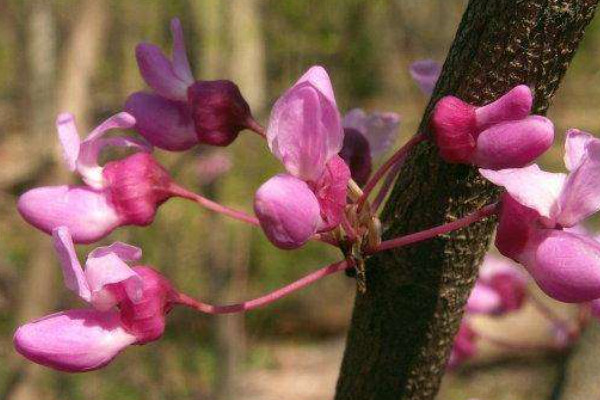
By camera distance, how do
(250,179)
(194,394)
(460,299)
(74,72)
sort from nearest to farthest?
(460,299)
(74,72)
(194,394)
(250,179)

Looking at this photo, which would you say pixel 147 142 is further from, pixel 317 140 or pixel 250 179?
pixel 250 179

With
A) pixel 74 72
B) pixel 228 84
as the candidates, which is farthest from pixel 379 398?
pixel 74 72

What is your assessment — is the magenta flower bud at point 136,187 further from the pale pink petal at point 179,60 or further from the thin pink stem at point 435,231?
the thin pink stem at point 435,231

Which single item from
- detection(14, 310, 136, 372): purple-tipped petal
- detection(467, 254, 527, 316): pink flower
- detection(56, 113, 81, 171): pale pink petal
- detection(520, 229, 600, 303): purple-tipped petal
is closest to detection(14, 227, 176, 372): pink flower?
detection(14, 310, 136, 372): purple-tipped petal

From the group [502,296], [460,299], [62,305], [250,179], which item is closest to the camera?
[460,299]

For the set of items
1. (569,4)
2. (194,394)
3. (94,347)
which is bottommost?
(194,394)

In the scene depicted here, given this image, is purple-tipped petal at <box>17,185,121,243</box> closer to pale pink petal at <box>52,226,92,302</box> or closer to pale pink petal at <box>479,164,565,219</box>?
pale pink petal at <box>52,226,92,302</box>
